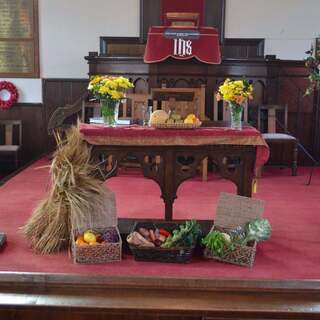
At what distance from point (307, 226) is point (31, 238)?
2.15m

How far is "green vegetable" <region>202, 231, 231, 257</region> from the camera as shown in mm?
2930

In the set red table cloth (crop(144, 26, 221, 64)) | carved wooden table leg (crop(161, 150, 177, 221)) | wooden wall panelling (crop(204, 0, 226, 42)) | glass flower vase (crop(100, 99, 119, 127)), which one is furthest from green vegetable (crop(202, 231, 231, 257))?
wooden wall panelling (crop(204, 0, 226, 42))

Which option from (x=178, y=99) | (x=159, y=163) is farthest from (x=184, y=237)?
(x=178, y=99)

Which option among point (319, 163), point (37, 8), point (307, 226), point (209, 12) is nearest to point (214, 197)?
point (307, 226)

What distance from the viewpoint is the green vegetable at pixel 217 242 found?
2930mm

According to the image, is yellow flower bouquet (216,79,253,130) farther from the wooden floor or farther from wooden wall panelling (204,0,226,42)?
wooden wall panelling (204,0,226,42)

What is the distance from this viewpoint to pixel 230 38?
6496 mm

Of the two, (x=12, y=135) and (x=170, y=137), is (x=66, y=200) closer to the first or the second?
(x=170, y=137)

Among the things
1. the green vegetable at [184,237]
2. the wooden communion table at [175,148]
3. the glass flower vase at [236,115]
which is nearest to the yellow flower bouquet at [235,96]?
the glass flower vase at [236,115]

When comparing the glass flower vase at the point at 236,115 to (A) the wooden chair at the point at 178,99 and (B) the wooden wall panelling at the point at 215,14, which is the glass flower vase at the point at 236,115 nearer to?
(A) the wooden chair at the point at 178,99

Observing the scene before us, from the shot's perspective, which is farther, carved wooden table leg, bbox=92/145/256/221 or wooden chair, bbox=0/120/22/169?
wooden chair, bbox=0/120/22/169

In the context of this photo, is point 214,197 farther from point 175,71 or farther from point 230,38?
point 230,38

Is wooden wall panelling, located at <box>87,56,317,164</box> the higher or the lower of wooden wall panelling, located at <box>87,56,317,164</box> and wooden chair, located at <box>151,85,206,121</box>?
the higher

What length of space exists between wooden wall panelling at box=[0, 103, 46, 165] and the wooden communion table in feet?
11.5
